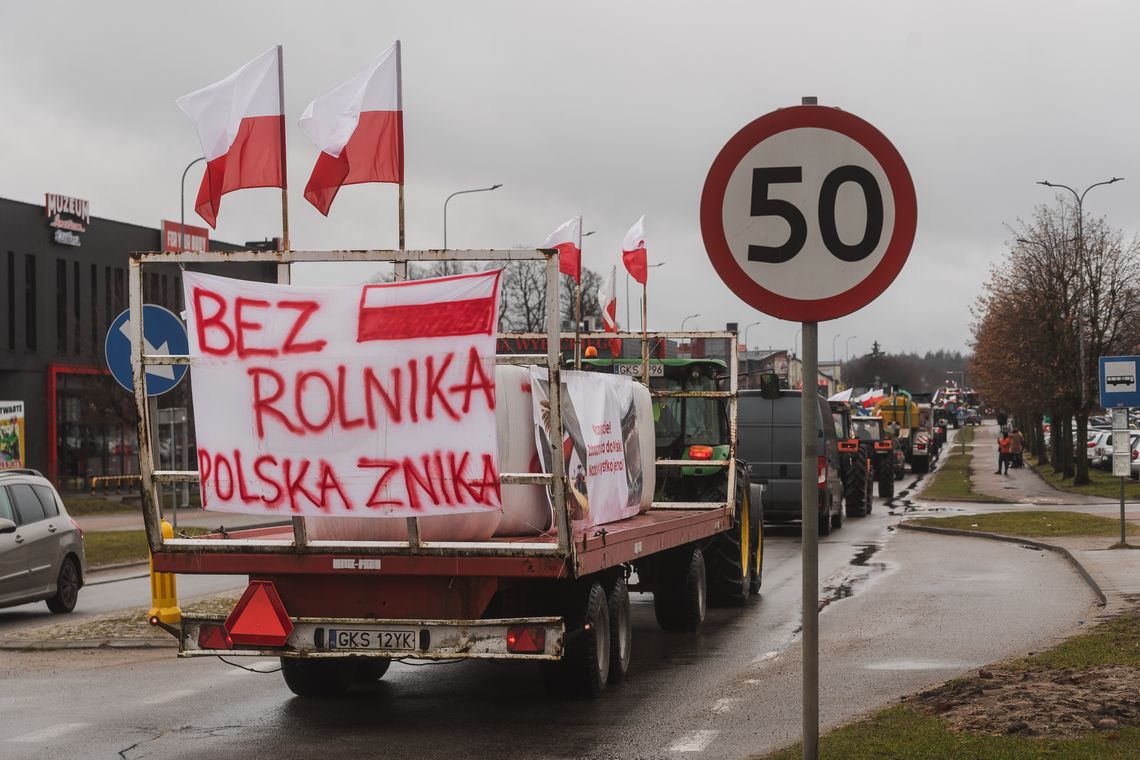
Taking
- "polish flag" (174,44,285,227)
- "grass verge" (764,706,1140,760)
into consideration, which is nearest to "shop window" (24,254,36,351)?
→ "polish flag" (174,44,285,227)

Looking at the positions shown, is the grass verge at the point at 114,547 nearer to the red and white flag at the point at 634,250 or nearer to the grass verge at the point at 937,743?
the red and white flag at the point at 634,250

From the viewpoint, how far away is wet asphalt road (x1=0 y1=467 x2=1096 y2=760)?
27.5ft

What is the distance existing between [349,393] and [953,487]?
41.5 m

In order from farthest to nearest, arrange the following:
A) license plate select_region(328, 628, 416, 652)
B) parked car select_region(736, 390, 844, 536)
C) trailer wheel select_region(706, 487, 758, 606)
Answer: parked car select_region(736, 390, 844, 536) → trailer wheel select_region(706, 487, 758, 606) → license plate select_region(328, 628, 416, 652)

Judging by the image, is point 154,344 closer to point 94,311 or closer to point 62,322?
point 94,311

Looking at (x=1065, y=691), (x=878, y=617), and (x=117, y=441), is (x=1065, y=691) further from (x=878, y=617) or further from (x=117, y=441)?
(x=117, y=441)

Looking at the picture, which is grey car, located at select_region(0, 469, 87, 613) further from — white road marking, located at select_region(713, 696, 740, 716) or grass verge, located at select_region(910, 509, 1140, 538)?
grass verge, located at select_region(910, 509, 1140, 538)

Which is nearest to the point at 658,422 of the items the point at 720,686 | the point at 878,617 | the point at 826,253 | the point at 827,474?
the point at 878,617

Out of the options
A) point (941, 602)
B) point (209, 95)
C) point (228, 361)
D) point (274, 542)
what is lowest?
point (941, 602)

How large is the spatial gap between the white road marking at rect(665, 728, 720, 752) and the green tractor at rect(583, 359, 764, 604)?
19.4ft

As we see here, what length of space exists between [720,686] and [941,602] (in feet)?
19.4

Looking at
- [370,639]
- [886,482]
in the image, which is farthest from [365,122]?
[886,482]

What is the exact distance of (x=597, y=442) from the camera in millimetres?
9953

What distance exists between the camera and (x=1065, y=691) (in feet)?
28.5
